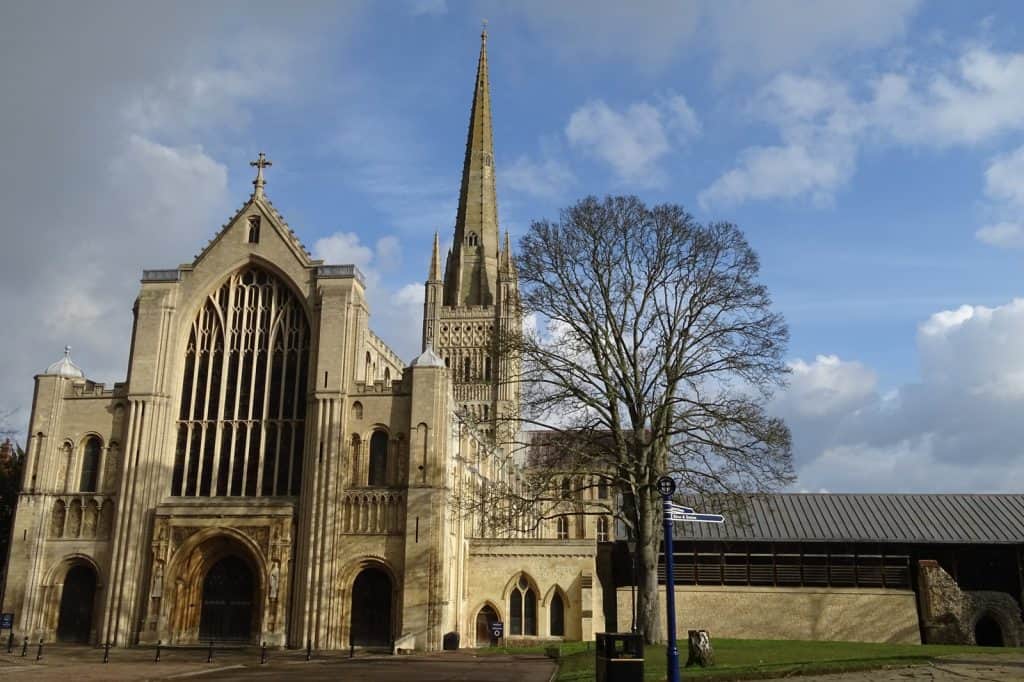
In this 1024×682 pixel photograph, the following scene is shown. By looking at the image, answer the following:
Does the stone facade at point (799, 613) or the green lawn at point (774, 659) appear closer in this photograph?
the green lawn at point (774, 659)

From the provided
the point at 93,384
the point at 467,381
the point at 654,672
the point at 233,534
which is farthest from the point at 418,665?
the point at 467,381

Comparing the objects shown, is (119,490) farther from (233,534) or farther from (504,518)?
(504,518)

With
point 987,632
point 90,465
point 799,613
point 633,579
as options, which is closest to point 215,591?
point 90,465

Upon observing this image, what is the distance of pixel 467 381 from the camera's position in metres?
70.7

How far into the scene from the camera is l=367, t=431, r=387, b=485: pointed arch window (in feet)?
130

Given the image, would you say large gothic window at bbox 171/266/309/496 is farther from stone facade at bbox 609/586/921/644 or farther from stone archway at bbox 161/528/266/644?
stone facade at bbox 609/586/921/644

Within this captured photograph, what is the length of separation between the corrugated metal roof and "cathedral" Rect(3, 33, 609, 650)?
8203 millimetres

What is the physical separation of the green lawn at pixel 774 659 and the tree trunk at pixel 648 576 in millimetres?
895

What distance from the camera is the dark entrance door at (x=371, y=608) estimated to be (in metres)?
38.2

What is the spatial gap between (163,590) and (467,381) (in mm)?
34657

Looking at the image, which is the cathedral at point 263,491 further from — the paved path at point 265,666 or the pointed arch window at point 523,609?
the paved path at point 265,666

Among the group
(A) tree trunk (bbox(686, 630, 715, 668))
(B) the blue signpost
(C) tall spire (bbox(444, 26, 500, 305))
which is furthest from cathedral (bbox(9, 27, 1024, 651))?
(C) tall spire (bbox(444, 26, 500, 305))

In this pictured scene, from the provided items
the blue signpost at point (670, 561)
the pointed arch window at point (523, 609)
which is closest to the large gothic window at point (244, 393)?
the pointed arch window at point (523, 609)

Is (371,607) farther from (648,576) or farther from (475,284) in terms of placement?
(475,284)
